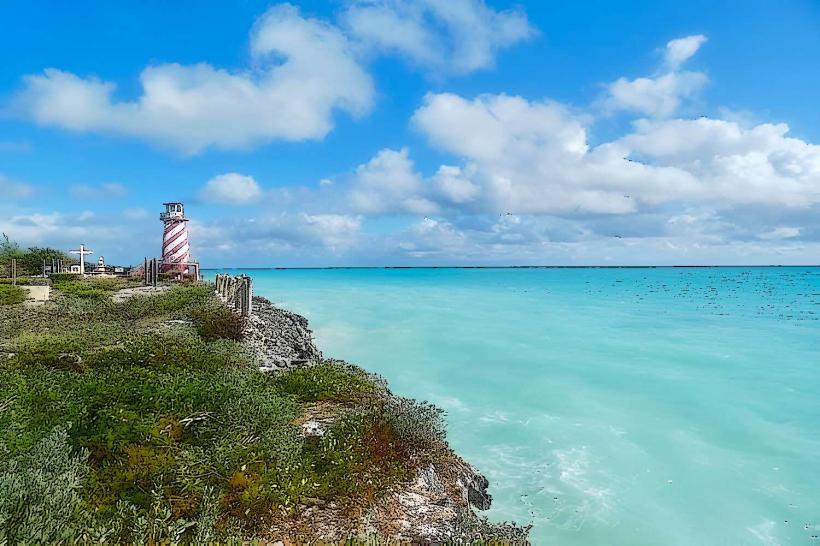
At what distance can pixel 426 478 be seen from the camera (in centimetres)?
764

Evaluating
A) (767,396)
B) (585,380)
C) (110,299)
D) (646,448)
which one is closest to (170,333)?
(110,299)

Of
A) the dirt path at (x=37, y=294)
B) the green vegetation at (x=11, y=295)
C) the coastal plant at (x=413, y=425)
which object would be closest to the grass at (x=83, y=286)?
the dirt path at (x=37, y=294)

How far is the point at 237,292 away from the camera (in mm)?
25703

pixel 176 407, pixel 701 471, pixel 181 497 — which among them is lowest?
pixel 701 471

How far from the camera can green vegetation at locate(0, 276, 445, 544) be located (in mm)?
5055

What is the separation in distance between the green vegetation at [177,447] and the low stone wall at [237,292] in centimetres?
1174

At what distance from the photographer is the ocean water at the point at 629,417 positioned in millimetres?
10469

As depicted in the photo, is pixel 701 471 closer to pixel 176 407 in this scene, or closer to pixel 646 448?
pixel 646 448

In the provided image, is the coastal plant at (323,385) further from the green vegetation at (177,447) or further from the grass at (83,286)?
the grass at (83,286)

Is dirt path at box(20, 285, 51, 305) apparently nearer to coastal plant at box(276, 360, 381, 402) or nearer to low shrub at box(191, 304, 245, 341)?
low shrub at box(191, 304, 245, 341)

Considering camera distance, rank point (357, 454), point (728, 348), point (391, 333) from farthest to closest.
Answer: point (391, 333) < point (728, 348) < point (357, 454)

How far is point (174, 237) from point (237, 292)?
17.3 meters

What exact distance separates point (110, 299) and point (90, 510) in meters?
21.3

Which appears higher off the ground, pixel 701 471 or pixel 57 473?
pixel 57 473
